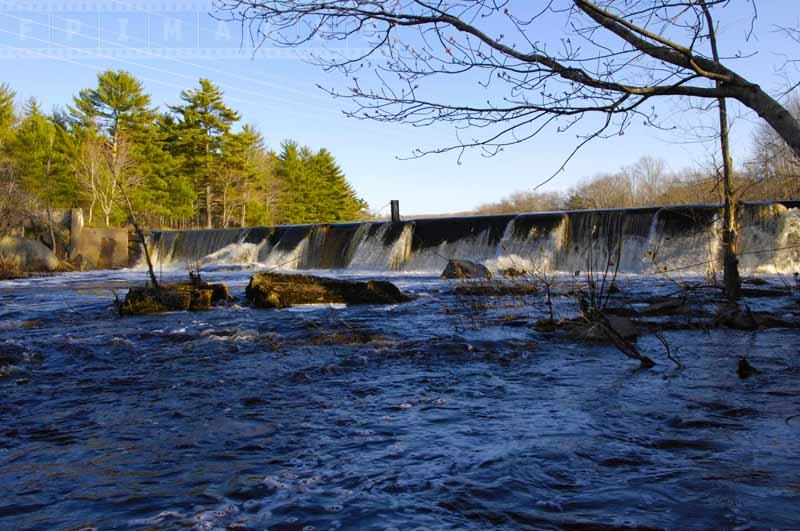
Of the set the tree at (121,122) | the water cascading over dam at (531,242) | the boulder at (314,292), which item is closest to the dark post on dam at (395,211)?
the water cascading over dam at (531,242)

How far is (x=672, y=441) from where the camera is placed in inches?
136

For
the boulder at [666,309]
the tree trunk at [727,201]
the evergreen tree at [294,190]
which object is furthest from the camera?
the evergreen tree at [294,190]

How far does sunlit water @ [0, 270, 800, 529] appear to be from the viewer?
2676 mm

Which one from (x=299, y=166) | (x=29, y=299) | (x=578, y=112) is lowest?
(x=29, y=299)

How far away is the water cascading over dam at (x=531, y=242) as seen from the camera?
15.6 m

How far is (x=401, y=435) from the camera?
12.2ft

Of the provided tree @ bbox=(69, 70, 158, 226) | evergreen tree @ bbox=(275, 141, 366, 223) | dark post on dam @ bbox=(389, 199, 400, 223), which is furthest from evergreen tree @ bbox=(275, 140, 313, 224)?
dark post on dam @ bbox=(389, 199, 400, 223)

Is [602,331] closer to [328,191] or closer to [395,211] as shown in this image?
[395,211]

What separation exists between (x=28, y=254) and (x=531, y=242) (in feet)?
62.8

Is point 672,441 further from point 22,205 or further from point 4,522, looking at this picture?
point 22,205

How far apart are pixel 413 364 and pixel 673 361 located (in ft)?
7.66

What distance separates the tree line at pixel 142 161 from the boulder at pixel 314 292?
2610cm

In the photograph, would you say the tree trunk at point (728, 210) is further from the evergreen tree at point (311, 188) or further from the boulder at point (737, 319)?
the evergreen tree at point (311, 188)

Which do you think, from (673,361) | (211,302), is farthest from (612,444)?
(211,302)
